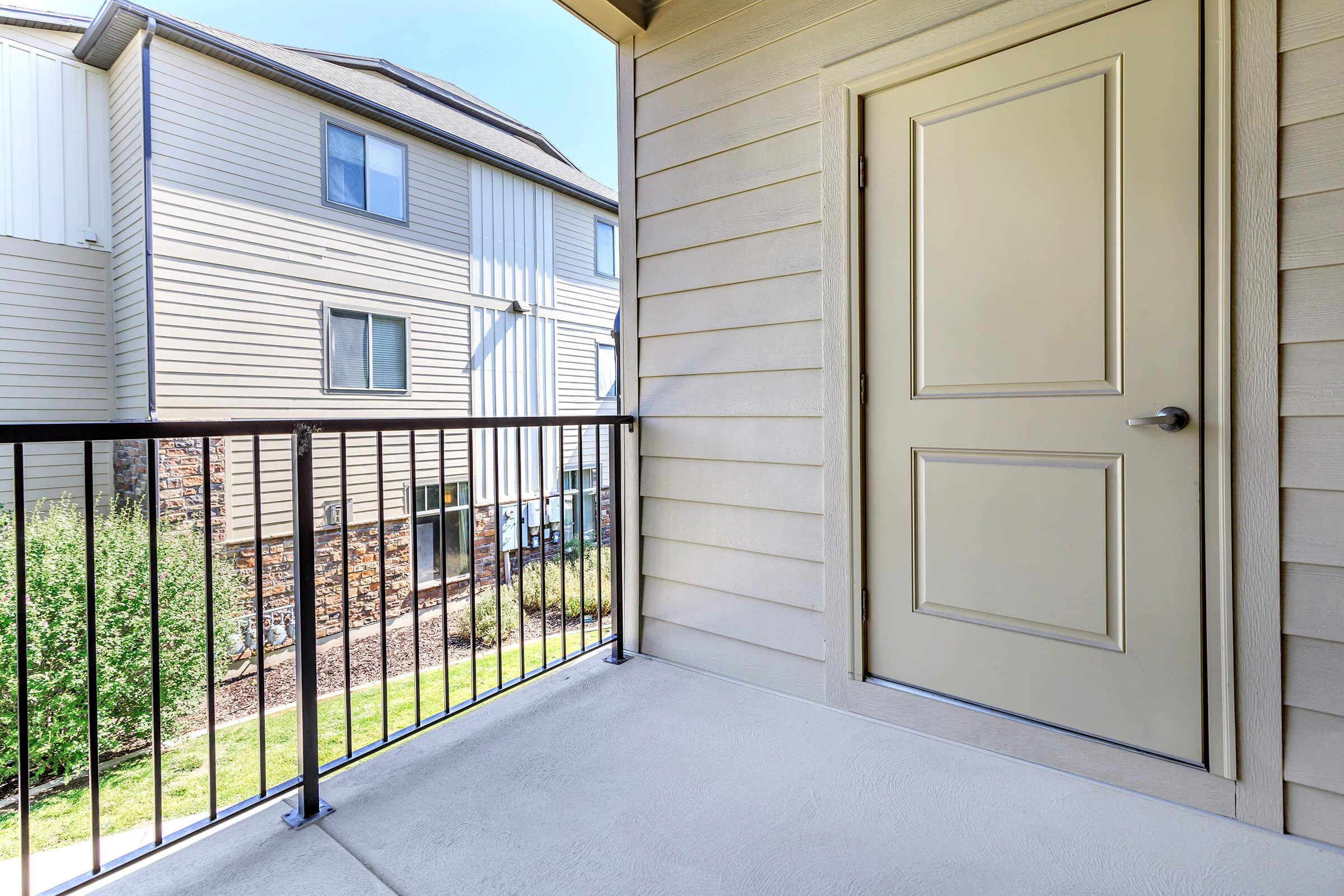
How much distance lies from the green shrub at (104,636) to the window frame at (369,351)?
1776mm

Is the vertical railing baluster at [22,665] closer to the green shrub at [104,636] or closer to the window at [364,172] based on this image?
the green shrub at [104,636]

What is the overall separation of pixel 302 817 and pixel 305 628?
41cm

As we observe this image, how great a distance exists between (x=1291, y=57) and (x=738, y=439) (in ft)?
4.97

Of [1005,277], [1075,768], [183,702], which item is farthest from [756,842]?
[183,702]

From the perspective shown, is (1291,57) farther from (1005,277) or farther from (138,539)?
(138,539)

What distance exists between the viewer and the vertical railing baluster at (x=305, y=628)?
1.34 m

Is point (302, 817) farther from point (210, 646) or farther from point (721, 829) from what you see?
point (721, 829)

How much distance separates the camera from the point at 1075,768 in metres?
1.51

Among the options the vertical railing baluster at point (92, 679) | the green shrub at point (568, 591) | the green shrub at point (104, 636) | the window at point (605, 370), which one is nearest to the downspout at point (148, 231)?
the green shrub at point (104, 636)

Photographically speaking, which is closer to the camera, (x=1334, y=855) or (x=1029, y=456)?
(x=1334, y=855)

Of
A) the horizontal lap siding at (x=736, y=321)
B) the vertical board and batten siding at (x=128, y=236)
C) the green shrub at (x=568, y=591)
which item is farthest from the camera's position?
the green shrub at (x=568, y=591)

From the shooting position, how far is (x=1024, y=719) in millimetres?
1594

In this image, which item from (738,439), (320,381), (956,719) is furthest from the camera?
(320,381)

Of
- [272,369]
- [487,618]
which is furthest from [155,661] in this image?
[272,369]
